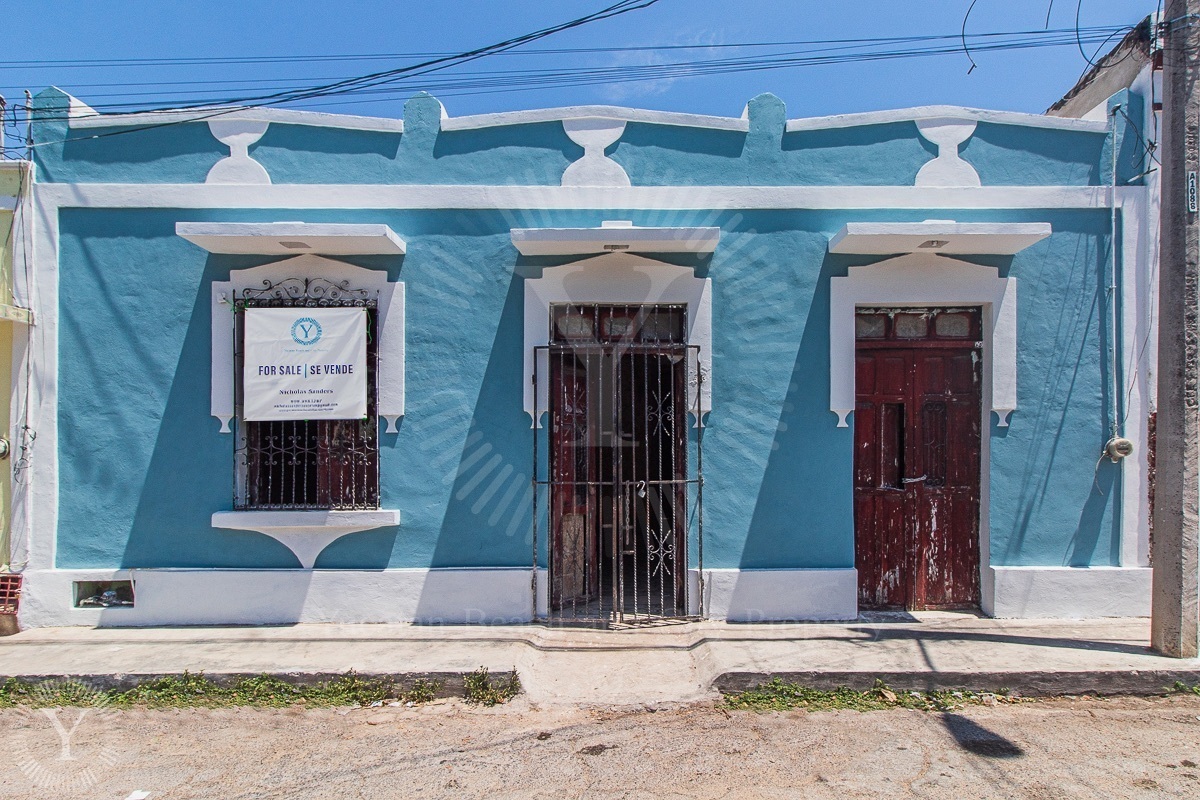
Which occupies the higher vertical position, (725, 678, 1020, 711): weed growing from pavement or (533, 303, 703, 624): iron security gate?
(533, 303, 703, 624): iron security gate

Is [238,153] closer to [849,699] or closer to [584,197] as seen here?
[584,197]

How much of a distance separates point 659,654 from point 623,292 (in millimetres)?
2772

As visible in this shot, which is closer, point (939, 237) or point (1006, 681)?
point (1006, 681)

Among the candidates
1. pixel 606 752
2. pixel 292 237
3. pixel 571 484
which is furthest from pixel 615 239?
pixel 606 752

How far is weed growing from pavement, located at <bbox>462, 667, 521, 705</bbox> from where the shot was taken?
432 centimetres

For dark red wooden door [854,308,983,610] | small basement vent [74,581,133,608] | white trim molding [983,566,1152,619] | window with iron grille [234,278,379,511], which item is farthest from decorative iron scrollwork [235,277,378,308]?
white trim molding [983,566,1152,619]

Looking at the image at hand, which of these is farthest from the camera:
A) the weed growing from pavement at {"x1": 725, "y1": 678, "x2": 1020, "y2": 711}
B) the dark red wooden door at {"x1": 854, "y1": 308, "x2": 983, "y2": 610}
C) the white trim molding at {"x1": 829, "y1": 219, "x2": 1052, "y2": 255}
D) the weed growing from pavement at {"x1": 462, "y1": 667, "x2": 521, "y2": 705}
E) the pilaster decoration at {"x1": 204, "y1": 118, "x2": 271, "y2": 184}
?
the dark red wooden door at {"x1": 854, "y1": 308, "x2": 983, "y2": 610}

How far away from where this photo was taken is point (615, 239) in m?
5.18

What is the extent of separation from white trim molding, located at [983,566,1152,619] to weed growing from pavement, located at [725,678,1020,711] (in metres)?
1.33

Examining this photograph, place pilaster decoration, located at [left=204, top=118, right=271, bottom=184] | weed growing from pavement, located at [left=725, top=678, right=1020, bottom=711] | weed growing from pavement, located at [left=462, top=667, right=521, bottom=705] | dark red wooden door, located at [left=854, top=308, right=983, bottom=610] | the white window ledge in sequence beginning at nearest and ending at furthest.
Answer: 1. weed growing from pavement, located at [left=725, top=678, right=1020, bottom=711]
2. weed growing from pavement, located at [left=462, top=667, right=521, bottom=705]
3. the white window ledge
4. pilaster decoration, located at [left=204, top=118, right=271, bottom=184]
5. dark red wooden door, located at [left=854, top=308, right=983, bottom=610]

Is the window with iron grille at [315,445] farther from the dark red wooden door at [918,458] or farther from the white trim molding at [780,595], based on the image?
the dark red wooden door at [918,458]

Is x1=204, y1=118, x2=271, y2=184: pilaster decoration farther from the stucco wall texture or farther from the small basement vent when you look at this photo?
the small basement vent

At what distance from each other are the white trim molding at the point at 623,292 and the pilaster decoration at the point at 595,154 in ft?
2.15

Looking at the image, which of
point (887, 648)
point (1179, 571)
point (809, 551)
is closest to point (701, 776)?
point (887, 648)
